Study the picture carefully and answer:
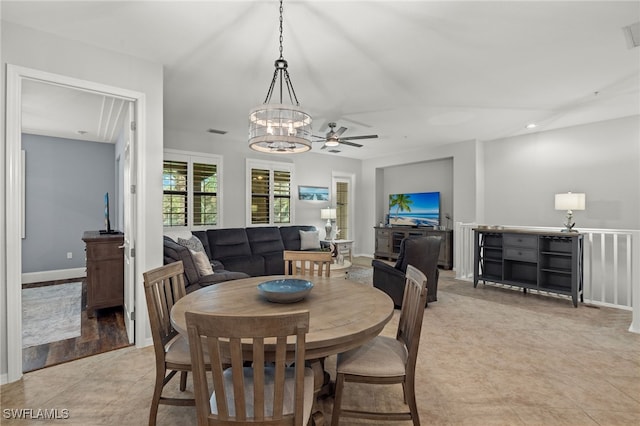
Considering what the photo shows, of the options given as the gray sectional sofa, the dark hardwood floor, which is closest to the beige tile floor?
the dark hardwood floor

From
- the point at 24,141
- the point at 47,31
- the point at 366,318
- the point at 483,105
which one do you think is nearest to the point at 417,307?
the point at 366,318

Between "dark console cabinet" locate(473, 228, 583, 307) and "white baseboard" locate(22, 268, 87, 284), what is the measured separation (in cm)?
709

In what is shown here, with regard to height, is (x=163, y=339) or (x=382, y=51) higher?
(x=382, y=51)

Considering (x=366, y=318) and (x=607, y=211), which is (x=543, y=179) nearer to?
(x=607, y=211)

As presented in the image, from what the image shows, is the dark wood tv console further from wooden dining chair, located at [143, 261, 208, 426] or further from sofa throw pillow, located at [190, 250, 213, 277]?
wooden dining chair, located at [143, 261, 208, 426]

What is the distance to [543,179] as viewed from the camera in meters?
5.78

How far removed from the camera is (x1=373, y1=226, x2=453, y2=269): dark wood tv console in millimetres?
6750

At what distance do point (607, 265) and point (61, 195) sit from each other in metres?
9.52

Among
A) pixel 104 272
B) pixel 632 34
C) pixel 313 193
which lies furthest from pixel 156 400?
pixel 313 193

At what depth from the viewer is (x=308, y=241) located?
20.7ft

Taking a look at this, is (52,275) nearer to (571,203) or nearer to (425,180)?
(425,180)

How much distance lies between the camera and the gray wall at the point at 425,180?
724 cm

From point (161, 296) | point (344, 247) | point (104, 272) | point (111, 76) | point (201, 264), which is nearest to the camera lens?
point (161, 296)

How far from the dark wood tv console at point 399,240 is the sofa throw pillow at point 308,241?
7.46 ft
